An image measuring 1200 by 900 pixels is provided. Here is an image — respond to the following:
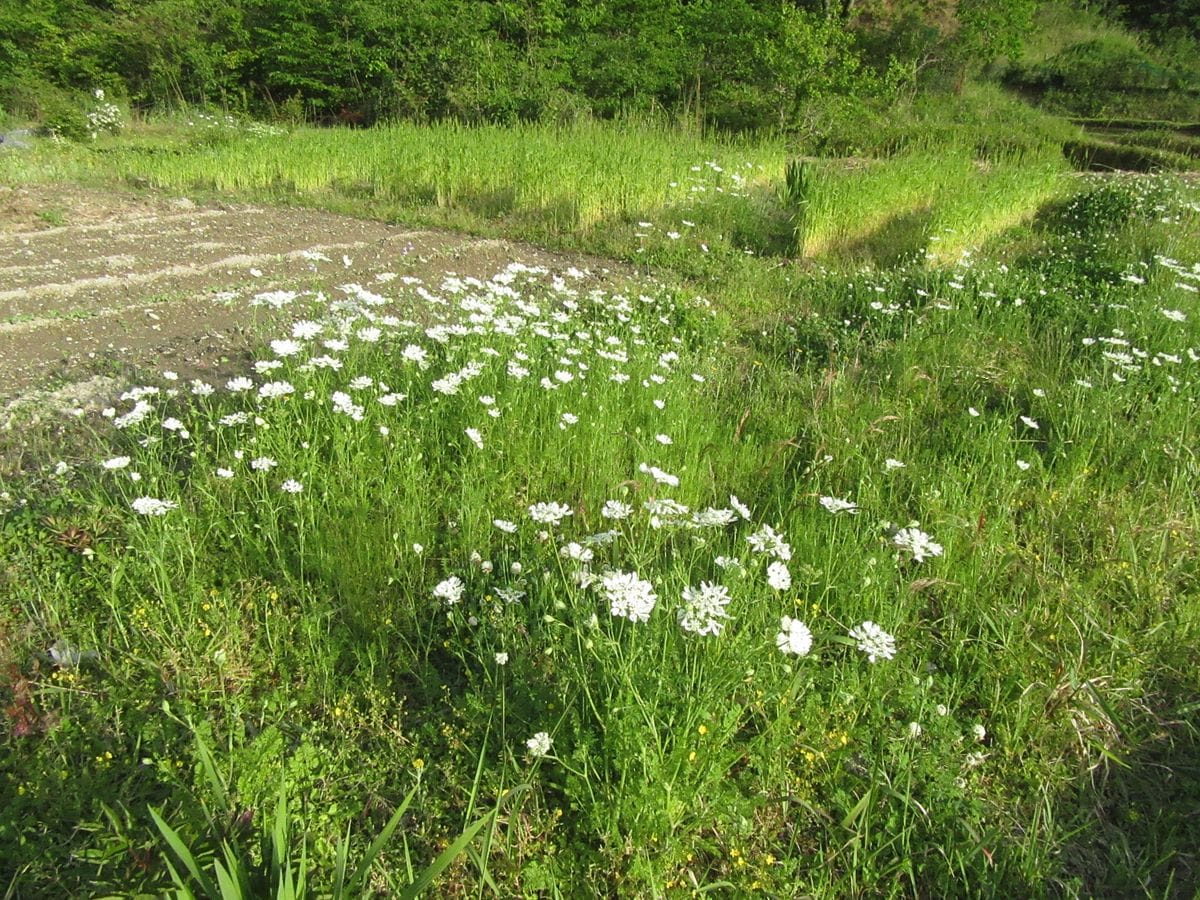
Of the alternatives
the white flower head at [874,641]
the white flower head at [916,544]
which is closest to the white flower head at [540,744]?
the white flower head at [874,641]

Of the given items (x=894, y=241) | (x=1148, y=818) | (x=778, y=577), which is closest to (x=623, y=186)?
(x=894, y=241)

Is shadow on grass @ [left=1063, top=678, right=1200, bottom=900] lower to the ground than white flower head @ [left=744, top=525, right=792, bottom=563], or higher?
lower

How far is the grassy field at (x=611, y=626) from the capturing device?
1.63 m

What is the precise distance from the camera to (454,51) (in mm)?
14836

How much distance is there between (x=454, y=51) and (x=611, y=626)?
51.6 feet

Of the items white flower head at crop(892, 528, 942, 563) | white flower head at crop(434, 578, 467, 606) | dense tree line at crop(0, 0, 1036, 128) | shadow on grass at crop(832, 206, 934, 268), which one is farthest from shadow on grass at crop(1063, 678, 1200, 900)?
dense tree line at crop(0, 0, 1036, 128)

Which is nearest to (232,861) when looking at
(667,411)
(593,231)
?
(667,411)

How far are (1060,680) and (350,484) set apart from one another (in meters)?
2.30

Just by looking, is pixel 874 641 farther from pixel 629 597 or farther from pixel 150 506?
pixel 150 506

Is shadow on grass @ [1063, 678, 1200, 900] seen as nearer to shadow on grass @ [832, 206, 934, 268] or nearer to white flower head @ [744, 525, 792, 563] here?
white flower head @ [744, 525, 792, 563]

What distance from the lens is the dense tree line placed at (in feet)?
49.2

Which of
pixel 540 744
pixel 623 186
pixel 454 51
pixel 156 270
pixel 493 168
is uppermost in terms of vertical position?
pixel 454 51

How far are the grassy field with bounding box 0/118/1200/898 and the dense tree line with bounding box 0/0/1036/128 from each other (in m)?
12.5

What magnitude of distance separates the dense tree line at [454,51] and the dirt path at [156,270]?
8364 millimetres
